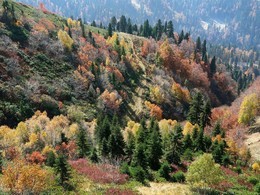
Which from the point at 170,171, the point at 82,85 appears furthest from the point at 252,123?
the point at 82,85

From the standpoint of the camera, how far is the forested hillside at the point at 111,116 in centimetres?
4784

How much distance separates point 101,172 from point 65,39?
315 ft

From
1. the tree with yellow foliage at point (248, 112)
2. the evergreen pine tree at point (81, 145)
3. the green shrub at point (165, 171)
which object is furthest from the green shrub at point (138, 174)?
the tree with yellow foliage at point (248, 112)

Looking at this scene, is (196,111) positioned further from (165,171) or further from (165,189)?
(165,189)

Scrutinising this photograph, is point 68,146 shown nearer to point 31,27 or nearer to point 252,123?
point 252,123

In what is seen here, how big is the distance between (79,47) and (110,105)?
4124 centimetres

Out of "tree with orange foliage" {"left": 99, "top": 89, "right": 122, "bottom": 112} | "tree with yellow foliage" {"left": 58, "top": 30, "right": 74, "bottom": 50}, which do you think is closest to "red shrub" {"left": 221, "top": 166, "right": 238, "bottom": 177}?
"tree with orange foliage" {"left": 99, "top": 89, "right": 122, "bottom": 112}

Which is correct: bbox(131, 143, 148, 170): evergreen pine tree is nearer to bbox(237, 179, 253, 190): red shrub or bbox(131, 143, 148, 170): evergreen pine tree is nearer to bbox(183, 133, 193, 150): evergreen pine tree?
bbox(237, 179, 253, 190): red shrub

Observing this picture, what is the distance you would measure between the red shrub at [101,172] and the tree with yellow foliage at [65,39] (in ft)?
282

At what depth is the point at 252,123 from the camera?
102 meters

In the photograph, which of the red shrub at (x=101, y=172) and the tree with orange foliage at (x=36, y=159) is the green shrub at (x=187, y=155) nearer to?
the red shrub at (x=101, y=172)

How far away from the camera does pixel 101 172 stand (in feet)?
168

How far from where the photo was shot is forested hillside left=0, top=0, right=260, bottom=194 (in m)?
47.8

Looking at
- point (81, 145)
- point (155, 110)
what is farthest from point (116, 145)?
point (155, 110)
